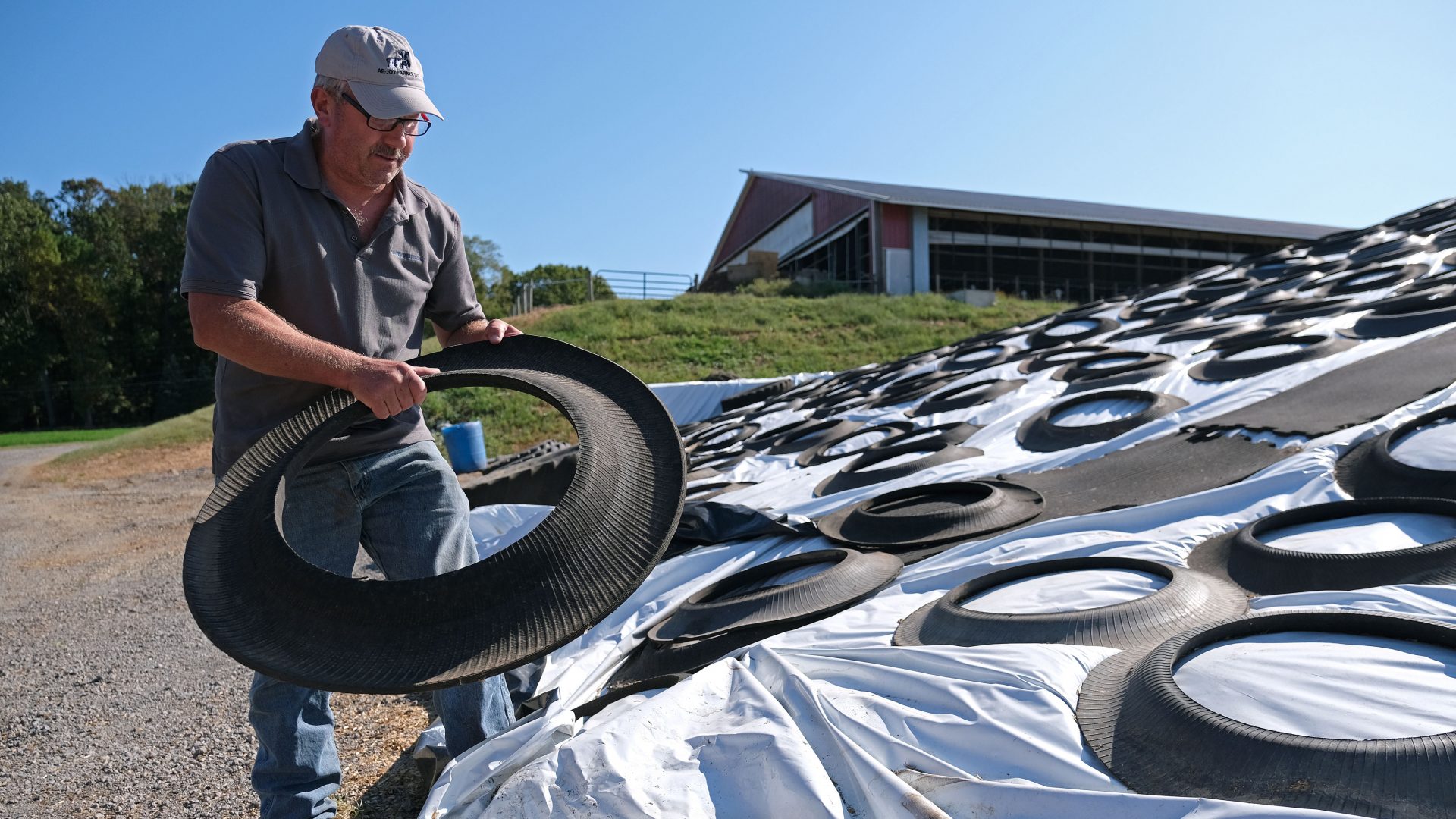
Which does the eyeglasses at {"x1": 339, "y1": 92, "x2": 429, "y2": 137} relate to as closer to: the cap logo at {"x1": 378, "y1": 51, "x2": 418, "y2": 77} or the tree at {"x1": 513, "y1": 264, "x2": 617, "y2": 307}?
the cap logo at {"x1": 378, "y1": 51, "x2": 418, "y2": 77}

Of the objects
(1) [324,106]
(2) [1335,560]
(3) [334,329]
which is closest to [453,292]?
(3) [334,329]

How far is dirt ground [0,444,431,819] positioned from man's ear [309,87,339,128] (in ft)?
6.04

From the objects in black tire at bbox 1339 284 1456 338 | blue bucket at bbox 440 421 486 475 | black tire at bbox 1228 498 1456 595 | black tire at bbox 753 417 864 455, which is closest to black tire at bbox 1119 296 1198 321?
black tire at bbox 1339 284 1456 338

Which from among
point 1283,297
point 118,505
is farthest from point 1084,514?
point 118,505

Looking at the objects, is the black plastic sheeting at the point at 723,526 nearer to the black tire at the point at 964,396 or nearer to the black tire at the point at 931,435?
the black tire at the point at 931,435

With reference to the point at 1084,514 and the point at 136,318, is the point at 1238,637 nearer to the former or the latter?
the point at 1084,514

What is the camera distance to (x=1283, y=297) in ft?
23.0

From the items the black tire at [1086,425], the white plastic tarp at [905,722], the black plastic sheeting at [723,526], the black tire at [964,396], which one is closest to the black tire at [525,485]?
the black tire at [964,396]

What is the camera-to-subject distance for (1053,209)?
2866 centimetres

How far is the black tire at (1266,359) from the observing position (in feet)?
15.4

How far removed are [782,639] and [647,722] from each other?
707 millimetres

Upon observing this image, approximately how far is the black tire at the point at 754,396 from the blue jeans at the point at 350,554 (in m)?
9.05

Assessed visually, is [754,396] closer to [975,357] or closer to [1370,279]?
[975,357]

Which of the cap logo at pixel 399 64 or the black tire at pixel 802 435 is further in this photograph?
the black tire at pixel 802 435
